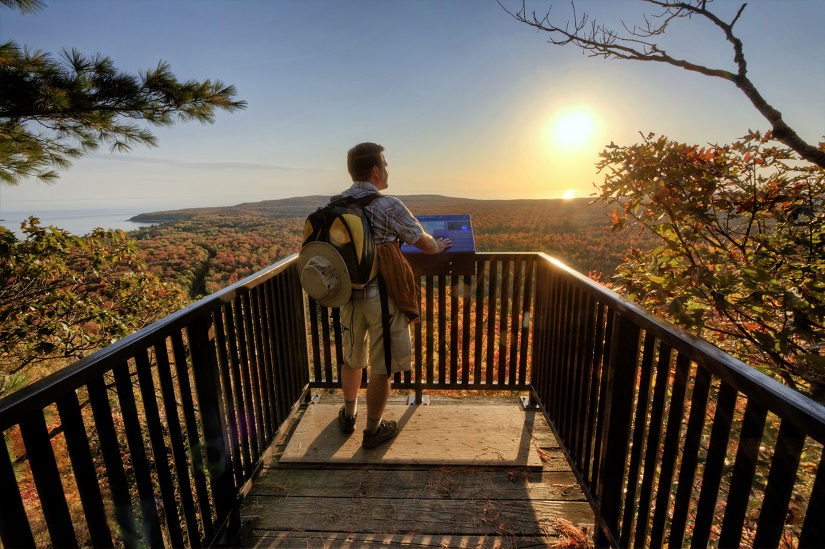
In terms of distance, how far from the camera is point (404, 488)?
7.68ft

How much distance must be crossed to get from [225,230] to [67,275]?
78.0ft

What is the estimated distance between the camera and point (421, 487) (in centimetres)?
235

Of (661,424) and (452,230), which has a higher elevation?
(452,230)

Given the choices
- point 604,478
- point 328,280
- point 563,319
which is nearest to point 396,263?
point 328,280

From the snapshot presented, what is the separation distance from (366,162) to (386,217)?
1.12ft

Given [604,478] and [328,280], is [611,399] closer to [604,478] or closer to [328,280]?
[604,478]

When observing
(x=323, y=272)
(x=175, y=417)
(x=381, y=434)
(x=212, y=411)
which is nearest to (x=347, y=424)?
(x=381, y=434)

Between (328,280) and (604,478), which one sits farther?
(328,280)

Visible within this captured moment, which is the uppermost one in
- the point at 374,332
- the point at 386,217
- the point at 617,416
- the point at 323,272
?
the point at 386,217

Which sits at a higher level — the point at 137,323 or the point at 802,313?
the point at 802,313

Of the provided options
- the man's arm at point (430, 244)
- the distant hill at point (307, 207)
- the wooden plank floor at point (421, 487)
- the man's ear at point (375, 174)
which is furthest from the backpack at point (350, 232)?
the distant hill at point (307, 207)

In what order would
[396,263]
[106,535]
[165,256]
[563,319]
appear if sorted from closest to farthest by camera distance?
[106,535], [396,263], [563,319], [165,256]

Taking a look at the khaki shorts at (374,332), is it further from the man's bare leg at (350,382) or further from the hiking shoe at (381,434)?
the hiking shoe at (381,434)

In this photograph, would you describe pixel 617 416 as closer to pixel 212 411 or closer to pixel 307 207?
pixel 212 411
